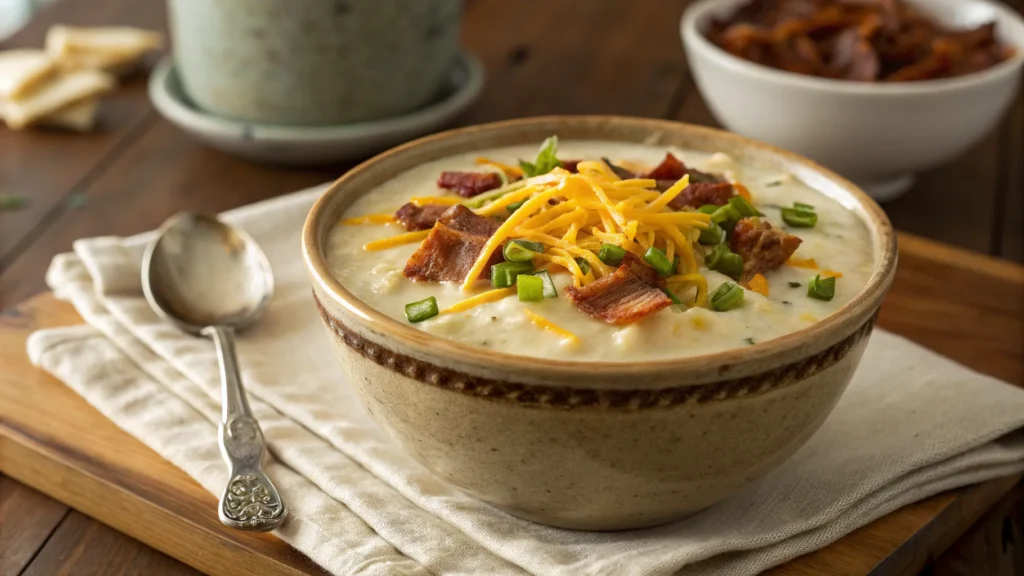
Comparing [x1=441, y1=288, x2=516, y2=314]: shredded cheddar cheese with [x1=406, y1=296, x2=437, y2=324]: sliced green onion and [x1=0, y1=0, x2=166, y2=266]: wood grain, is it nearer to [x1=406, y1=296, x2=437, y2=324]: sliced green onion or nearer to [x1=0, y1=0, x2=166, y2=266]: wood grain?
[x1=406, y1=296, x2=437, y2=324]: sliced green onion

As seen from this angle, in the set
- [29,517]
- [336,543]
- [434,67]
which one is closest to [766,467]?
[336,543]

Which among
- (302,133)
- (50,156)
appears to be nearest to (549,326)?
(302,133)

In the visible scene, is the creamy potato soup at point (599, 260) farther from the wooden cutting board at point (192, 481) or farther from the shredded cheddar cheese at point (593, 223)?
the wooden cutting board at point (192, 481)

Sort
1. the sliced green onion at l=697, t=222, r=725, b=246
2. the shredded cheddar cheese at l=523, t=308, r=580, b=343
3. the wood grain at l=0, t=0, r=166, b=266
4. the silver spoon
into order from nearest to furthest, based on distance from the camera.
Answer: the shredded cheddar cheese at l=523, t=308, r=580, b=343
the sliced green onion at l=697, t=222, r=725, b=246
the silver spoon
the wood grain at l=0, t=0, r=166, b=266

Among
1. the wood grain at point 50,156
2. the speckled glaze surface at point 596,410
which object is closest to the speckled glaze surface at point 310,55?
the wood grain at point 50,156

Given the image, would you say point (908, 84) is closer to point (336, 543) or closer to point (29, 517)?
point (336, 543)

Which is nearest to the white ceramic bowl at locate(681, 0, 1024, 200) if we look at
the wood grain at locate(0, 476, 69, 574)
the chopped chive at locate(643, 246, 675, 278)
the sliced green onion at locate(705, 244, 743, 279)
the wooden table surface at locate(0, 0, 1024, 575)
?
the wooden table surface at locate(0, 0, 1024, 575)

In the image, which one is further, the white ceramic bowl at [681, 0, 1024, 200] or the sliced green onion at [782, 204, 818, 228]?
the white ceramic bowl at [681, 0, 1024, 200]
